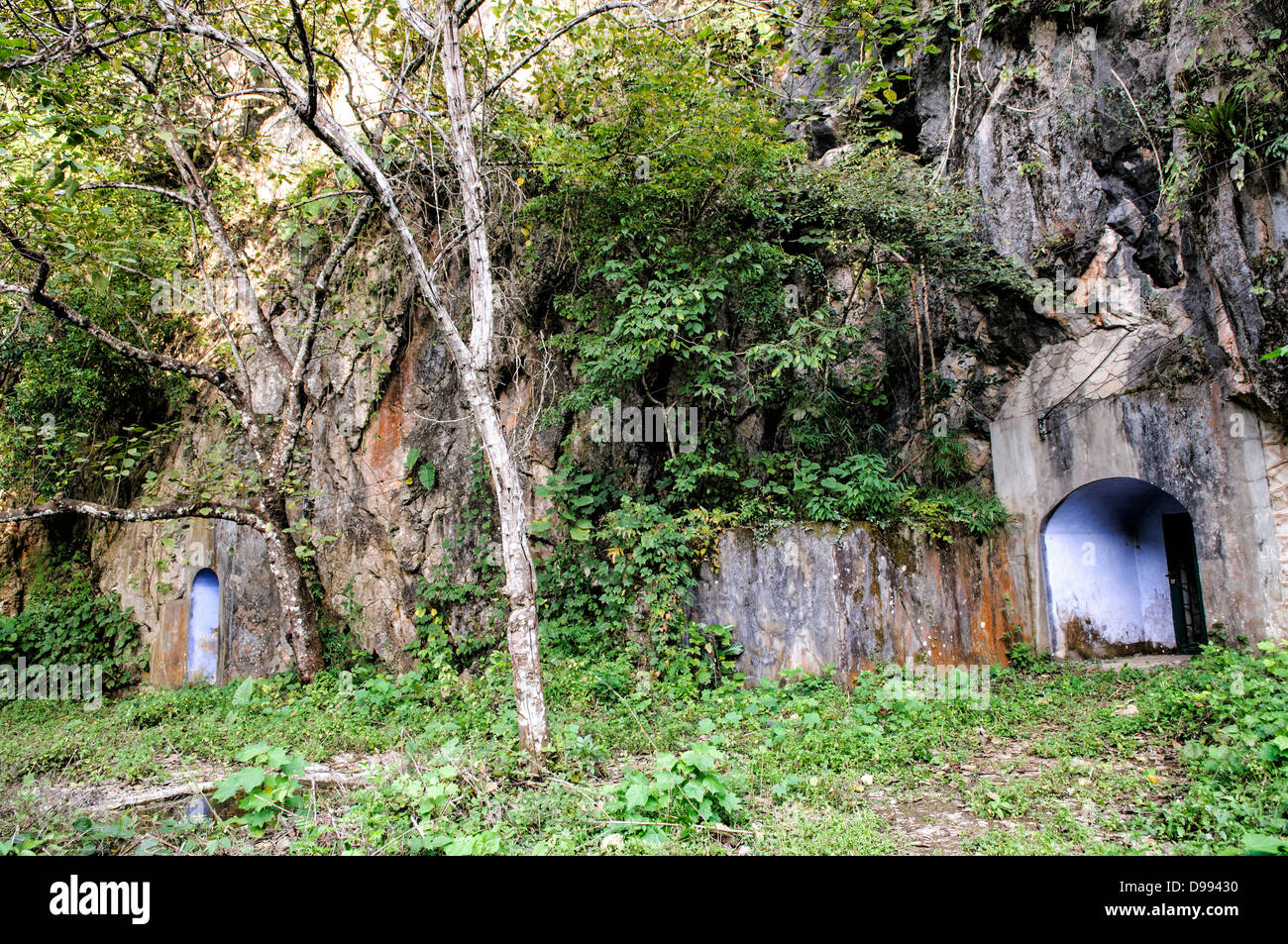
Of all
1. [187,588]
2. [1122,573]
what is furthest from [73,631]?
[1122,573]

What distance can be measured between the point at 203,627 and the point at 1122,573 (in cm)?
1525

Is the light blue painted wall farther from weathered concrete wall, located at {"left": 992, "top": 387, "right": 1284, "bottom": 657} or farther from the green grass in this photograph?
the green grass

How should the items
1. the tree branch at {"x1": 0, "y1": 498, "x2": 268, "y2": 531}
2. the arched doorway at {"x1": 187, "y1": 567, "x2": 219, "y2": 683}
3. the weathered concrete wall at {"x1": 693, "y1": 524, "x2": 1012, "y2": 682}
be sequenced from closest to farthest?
the weathered concrete wall at {"x1": 693, "y1": 524, "x2": 1012, "y2": 682}, the tree branch at {"x1": 0, "y1": 498, "x2": 268, "y2": 531}, the arched doorway at {"x1": 187, "y1": 567, "x2": 219, "y2": 683}

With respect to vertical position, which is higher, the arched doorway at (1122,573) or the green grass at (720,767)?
the arched doorway at (1122,573)

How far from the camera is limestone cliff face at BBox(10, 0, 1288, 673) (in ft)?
27.8

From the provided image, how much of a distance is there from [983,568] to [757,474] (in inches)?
133

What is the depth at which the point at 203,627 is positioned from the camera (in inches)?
466

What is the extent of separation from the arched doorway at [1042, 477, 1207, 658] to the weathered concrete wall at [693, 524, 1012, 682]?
2.18 meters

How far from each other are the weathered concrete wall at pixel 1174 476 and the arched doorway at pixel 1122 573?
26cm

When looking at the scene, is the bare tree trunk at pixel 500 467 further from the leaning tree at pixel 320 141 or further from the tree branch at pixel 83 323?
the tree branch at pixel 83 323

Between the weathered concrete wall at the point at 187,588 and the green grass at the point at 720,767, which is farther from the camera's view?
the weathered concrete wall at the point at 187,588

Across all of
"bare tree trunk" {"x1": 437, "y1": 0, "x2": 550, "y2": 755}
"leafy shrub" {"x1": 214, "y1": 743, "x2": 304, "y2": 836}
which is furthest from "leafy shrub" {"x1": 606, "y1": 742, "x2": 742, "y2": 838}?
"leafy shrub" {"x1": 214, "y1": 743, "x2": 304, "y2": 836}

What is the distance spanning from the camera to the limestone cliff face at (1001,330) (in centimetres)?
848

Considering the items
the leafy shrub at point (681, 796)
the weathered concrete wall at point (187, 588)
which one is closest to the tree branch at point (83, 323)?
the weathered concrete wall at point (187, 588)
